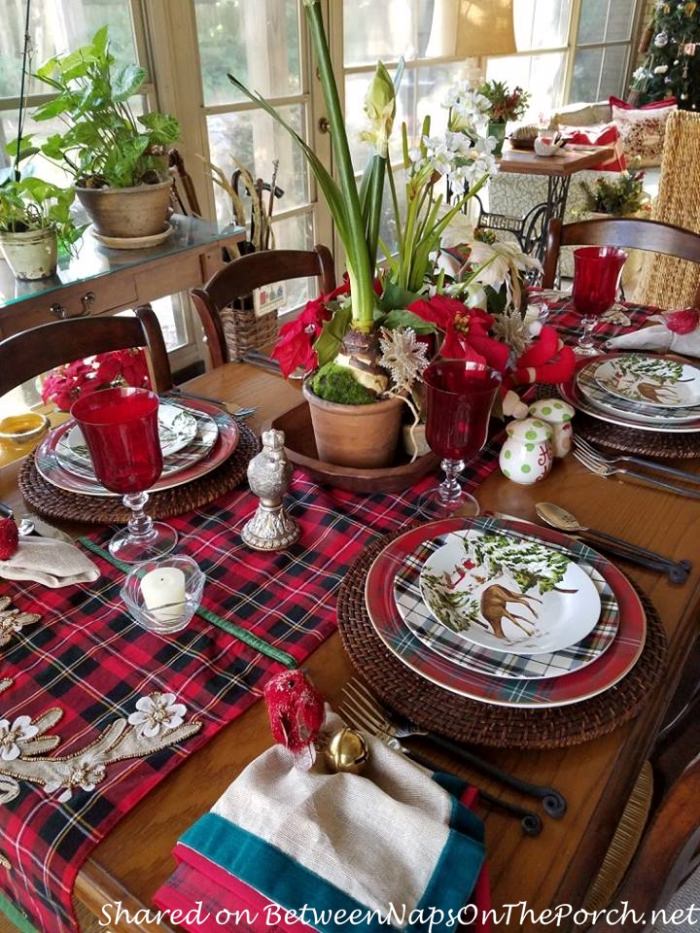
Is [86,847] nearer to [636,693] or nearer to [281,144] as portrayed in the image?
[636,693]

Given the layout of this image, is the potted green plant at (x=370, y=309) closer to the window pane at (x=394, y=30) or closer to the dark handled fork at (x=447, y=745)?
the dark handled fork at (x=447, y=745)

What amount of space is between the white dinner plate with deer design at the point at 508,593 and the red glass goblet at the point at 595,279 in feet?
2.01

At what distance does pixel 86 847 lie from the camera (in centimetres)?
50

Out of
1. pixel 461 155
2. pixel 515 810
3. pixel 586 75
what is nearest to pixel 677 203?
pixel 461 155

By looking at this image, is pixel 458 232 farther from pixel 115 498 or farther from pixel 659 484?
pixel 115 498

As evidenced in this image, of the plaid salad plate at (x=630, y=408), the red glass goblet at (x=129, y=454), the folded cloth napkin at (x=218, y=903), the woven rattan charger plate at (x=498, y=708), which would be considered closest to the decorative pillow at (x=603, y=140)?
the plaid salad plate at (x=630, y=408)

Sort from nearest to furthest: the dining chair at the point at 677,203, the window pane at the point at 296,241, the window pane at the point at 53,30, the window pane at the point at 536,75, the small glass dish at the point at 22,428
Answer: the small glass dish at the point at 22,428
the window pane at the point at 53,30
the dining chair at the point at 677,203
the window pane at the point at 296,241
the window pane at the point at 536,75

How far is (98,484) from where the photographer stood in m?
0.86

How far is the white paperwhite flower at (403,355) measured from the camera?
846 mm

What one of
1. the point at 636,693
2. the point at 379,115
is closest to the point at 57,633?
the point at 636,693

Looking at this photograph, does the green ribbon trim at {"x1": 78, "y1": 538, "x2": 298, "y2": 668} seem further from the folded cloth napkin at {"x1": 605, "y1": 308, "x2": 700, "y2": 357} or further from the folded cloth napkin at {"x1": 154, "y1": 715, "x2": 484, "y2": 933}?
the folded cloth napkin at {"x1": 605, "y1": 308, "x2": 700, "y2": 357}

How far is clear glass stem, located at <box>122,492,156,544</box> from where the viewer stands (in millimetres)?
808

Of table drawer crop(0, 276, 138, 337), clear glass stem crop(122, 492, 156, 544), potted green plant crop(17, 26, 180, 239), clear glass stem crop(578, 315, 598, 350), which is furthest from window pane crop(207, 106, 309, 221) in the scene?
clear glass stem crop(122, 492, 156, 544)

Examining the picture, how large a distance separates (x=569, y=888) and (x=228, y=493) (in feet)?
1.84
